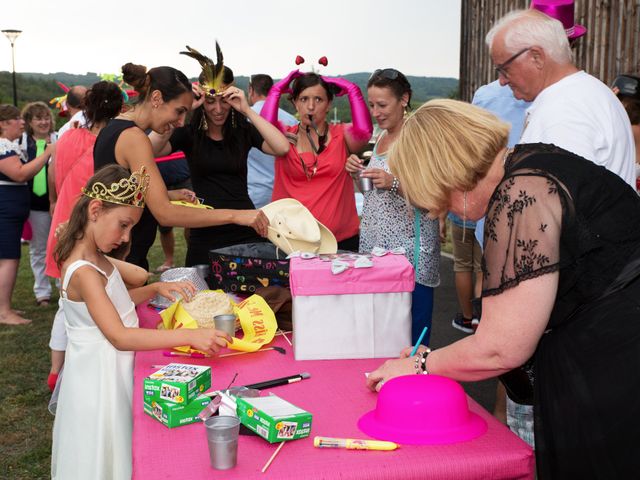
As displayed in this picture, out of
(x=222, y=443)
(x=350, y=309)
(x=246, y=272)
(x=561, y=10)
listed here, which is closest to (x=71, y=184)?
(x=246, y=272)

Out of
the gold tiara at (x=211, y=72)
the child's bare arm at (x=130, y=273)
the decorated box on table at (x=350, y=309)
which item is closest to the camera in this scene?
the decorated box on table at (x=350, y=309)

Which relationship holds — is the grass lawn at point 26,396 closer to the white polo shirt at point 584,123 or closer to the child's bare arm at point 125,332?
the child's bare arm at point 125,332

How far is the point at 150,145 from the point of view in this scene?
2775 mm

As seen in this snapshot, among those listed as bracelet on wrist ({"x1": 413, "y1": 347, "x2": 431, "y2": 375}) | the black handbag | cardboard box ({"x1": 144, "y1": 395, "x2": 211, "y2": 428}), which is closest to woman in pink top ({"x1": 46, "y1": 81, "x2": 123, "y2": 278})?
cardboard box ({"x1": 144, "y1": 395, "x2": 211, "y2": 428})

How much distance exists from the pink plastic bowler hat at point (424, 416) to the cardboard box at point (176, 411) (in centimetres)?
39

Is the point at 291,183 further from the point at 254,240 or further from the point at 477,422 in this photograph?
the point at 477,422

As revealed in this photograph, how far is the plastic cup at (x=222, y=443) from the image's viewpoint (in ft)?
4.71

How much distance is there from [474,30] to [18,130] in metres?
5.89

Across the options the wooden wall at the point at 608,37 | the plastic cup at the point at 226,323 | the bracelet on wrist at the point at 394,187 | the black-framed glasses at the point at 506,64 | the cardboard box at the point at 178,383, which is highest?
the wooden wall at the point at 608,37

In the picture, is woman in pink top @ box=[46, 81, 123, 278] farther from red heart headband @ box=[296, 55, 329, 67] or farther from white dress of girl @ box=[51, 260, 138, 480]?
white dress of girl @ box=[51, 260, 138, 480]

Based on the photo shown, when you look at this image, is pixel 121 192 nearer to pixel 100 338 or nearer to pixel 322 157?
pixel 100 338

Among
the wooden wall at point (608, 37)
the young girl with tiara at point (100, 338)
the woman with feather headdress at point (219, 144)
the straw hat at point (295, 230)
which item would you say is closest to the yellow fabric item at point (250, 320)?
the young girl with tiara at point (100, 338)

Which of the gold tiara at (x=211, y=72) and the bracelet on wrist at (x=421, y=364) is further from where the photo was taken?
the gold tiara at (x=211, y=72)

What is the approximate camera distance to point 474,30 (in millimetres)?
9133
